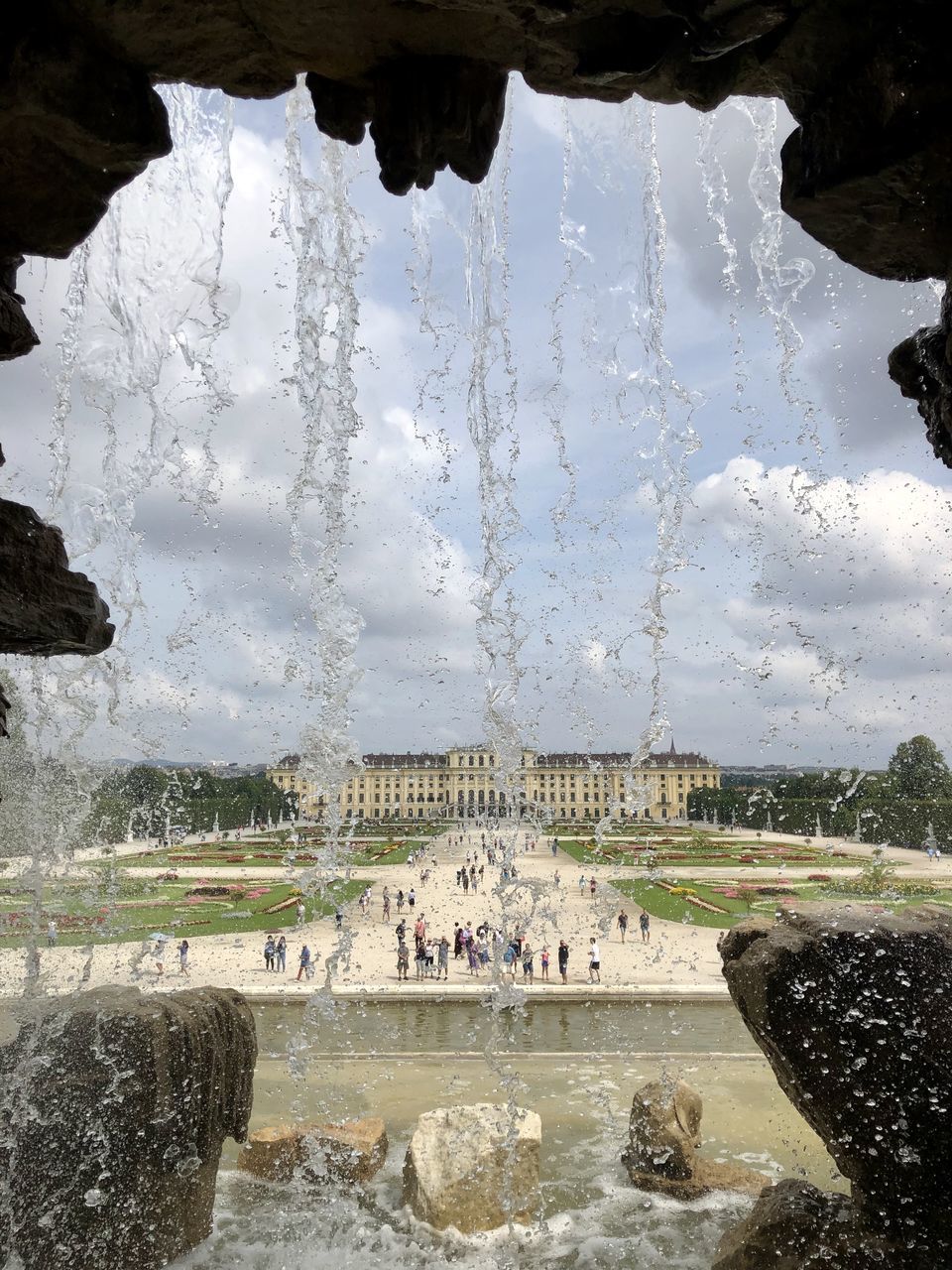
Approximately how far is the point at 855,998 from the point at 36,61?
26.8 feet

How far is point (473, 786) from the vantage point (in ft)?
371

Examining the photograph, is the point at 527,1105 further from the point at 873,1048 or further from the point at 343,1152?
the point at 873,1048

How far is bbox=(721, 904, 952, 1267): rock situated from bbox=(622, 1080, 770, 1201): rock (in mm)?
3360

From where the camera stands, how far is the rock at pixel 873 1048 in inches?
249

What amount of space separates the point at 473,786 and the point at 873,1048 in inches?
4248

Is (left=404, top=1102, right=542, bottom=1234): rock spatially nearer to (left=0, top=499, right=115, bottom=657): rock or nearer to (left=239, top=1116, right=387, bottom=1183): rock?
(left=239, top=1116, right=387, bottom=1183): rock

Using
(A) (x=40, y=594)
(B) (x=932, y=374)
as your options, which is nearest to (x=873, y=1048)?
(B) (x=932, y=374)

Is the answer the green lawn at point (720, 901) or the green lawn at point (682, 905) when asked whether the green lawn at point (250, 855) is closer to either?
the green lawn at point (682, 905)

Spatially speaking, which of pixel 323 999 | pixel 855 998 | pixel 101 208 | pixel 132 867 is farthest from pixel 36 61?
pixel 132 867

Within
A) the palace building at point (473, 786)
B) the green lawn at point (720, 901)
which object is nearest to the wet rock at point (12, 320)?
the green lawn at point (720, 901)

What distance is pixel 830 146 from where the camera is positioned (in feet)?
14.3

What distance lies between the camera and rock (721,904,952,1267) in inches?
249

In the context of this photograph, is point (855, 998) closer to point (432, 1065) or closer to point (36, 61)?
point (36, 61)

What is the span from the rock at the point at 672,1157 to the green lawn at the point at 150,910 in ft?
59.4
